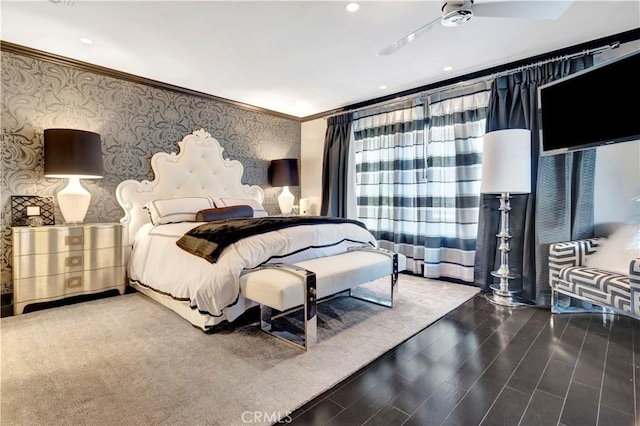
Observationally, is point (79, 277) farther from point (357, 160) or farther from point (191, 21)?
point (357, 160)

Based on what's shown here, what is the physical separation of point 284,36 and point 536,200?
112 inches

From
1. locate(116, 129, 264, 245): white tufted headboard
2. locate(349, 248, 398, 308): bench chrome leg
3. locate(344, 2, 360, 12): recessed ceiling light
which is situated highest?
locate(344, 2, 360, 12): recessed ceiling light

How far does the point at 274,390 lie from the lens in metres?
1.65

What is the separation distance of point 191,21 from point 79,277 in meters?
2.60

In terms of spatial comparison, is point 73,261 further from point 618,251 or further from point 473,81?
point 618,251

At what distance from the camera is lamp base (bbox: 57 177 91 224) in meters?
3.00

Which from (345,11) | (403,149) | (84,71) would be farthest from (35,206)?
(403,149)

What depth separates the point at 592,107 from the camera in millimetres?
2527

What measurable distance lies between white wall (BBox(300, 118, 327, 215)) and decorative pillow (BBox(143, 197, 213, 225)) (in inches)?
84.2

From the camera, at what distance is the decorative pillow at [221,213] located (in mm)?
3564

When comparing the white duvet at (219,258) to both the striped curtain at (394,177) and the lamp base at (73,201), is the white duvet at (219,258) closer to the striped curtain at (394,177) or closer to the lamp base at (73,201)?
the lamp base at (73,201)

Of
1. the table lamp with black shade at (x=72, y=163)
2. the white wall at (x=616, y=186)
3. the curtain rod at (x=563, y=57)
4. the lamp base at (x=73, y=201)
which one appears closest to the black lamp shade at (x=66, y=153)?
the table lamp with black shade at (x=72, y=163)

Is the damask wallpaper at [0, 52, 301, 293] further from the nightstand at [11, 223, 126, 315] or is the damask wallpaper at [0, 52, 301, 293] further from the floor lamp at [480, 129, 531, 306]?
the floor lamp at [480, 129, 531, 306]

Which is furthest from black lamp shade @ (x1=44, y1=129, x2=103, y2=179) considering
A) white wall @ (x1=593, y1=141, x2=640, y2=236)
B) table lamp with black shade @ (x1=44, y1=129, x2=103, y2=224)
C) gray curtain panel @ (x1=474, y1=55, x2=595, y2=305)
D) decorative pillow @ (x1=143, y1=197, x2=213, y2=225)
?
white wall @ (x1=593, y1=141, x2=640, y2=236)
